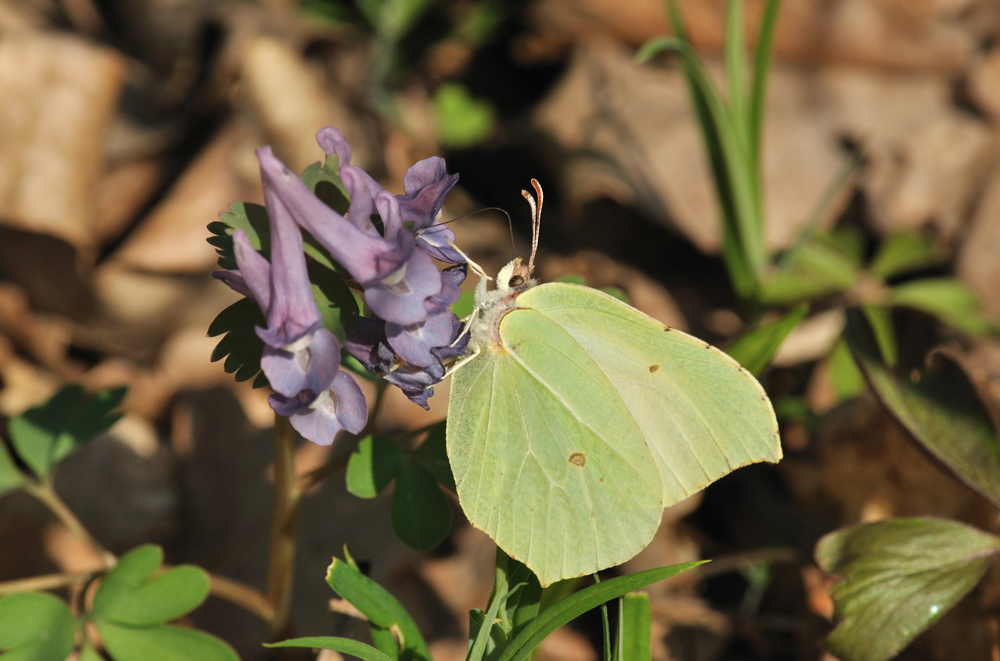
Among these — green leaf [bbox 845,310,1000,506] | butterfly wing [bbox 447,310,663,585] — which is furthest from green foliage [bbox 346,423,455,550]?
green leaf [bbox 845,310,1000,506]

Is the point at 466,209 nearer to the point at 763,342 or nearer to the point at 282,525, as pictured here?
the point at 763,342

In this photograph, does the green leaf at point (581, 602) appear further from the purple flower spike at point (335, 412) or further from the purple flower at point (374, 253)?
the purple flower at point (374, 253)

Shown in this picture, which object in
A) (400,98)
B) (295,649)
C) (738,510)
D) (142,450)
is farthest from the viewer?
(400,98)

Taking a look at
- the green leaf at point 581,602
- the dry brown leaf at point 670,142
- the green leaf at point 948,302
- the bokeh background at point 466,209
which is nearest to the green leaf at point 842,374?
the bokeh background at point 466,209

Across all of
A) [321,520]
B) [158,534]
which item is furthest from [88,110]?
[321,520]

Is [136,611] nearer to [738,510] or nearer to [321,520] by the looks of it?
[321,520]

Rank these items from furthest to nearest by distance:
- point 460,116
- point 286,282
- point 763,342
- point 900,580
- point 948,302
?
point 460,116
point 948,302
point 763,342
point 900,580
point 286,282

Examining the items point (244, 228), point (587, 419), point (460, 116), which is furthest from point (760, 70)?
point (244, 228)
